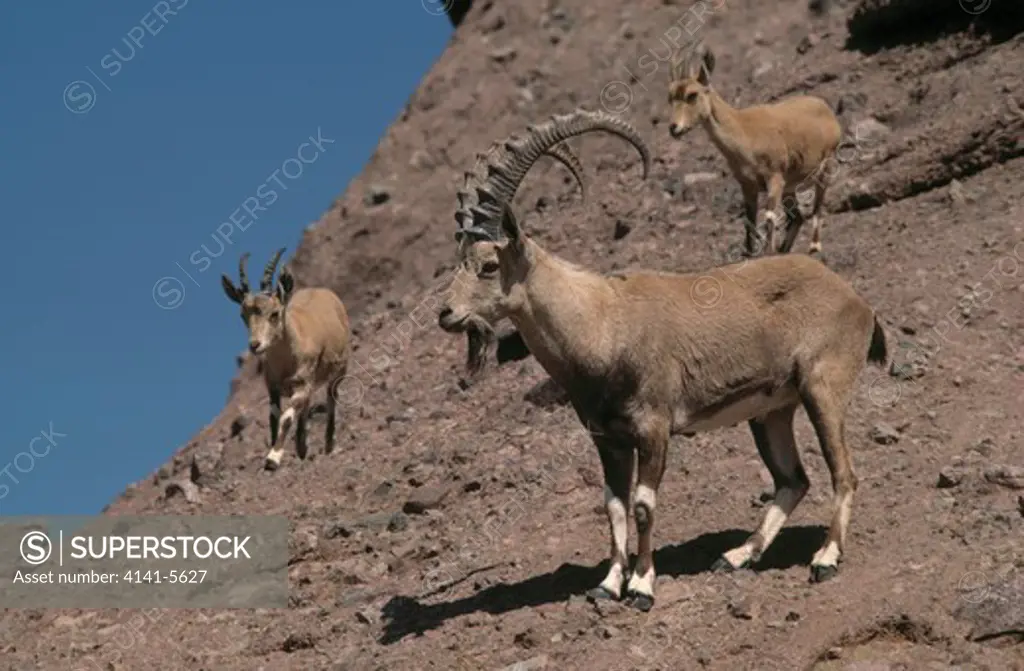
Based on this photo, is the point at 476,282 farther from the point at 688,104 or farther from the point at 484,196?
the point at 688,104

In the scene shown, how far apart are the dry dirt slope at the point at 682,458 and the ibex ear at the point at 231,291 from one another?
6.59 ft

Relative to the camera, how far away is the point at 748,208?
693 inches

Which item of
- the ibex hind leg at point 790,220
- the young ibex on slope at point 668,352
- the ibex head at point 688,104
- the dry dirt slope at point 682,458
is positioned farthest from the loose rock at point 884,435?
the ibex head at point 688,104

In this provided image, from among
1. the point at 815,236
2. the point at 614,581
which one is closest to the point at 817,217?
the point at 815,236

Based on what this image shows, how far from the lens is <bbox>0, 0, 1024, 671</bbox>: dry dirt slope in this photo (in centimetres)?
1002

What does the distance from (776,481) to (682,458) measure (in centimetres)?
223

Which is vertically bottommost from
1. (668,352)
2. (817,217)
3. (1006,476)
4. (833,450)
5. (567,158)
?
(1006,476)

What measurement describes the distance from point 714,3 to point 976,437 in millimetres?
17440

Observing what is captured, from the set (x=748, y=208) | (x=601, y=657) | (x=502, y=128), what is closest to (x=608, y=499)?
(x=601, y=657)

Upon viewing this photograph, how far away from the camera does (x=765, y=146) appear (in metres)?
17.6

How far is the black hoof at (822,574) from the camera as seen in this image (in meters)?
10.2

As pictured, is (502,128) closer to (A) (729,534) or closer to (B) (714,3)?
(B) (714,3)

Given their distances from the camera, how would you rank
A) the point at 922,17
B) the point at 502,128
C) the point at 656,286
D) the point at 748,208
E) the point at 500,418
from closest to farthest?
the point at 656,286 → the point at 500,418 → the point at 748,208 → the point at 922,17 → the point at 502,128

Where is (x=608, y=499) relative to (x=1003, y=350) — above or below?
below
